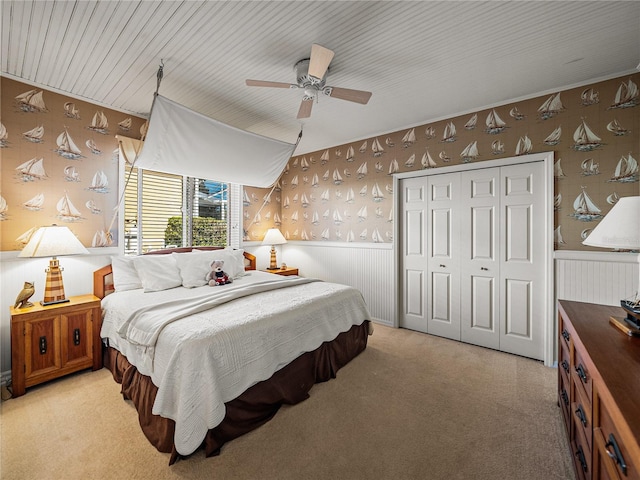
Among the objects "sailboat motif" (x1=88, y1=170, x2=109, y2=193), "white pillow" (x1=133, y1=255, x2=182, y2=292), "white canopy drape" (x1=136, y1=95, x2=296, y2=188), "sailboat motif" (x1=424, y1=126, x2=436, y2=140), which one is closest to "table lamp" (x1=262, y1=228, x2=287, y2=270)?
"white canopy drape" (x1=136, y1=95, x2=296, y2=188)

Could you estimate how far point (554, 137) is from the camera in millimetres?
2705

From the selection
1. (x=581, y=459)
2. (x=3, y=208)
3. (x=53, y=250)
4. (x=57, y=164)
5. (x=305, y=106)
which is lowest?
(x=581, y=459)

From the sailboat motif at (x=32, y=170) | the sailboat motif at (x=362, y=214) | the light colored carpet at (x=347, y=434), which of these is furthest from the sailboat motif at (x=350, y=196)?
the sailboat motif at (x=32, y=170)

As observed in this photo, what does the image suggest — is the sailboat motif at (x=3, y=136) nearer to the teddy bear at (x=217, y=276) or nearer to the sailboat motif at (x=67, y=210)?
the sailboat motif at (x=67, y=210)

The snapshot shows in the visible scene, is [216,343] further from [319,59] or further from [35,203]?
[35,203]

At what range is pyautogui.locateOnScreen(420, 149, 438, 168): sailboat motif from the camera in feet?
11.3

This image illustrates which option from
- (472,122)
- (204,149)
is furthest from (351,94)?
(472,122)

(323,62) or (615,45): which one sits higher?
(615,45)

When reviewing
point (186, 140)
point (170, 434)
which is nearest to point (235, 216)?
point (186, 140)

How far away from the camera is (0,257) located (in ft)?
7.78

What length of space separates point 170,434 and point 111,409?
29.9 inches

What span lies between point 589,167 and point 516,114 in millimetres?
843

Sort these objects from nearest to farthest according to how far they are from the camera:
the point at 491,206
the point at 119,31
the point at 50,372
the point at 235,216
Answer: the point at 119,31 → the point at 50,372 → the point at 491,206 → the point at 235,216

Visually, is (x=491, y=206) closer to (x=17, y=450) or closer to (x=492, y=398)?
(x=492, y=398)
